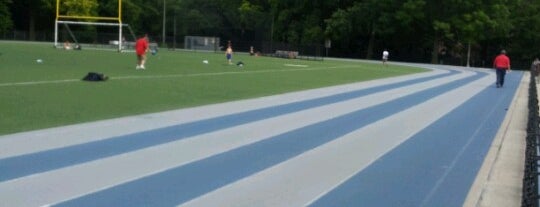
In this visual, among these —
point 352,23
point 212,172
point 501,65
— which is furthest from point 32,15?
point 212,172

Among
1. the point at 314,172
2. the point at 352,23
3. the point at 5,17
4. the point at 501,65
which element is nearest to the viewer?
the point at 314,172

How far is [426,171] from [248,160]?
7.72 ft

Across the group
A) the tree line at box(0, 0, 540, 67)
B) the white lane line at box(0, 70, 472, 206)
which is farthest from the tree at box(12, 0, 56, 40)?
the white lane line at box(0, 70, 472, 206)

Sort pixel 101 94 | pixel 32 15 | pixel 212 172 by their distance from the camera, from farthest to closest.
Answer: pixel 32 15 < pixel 101 94 < pixel 212 172

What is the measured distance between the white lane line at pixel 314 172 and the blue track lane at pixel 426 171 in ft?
0.62

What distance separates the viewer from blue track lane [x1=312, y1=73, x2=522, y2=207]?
7500 mm

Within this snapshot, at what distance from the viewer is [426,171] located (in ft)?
30.2

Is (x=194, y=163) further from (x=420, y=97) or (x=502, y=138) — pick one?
(x=420, y=97)

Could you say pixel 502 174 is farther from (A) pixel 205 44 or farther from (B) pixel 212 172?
(A) pixel 205 44

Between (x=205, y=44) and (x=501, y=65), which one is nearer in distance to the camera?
(x=501, y=65)

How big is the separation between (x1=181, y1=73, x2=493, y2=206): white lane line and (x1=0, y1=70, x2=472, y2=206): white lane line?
3.81 ft

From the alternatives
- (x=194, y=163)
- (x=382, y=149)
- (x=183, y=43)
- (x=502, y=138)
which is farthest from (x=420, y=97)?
(x=183, y=43)

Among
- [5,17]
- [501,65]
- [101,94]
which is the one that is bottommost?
[101,94]

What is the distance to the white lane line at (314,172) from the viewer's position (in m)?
7.23
